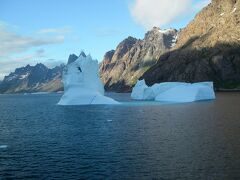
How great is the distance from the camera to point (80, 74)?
110 meters

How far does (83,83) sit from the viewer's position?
359ft

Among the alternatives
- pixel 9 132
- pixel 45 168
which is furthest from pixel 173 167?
pixel 9 132

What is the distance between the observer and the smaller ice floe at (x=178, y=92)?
128 m

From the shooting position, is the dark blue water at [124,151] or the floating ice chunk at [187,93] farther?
the floating ice chunk at [187,93]

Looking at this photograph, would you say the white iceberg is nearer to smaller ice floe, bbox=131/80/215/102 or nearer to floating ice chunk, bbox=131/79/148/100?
smaller ice floe, bbox=131/80/215/102

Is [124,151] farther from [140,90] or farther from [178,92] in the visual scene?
[140,90]

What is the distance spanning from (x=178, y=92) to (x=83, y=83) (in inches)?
1463

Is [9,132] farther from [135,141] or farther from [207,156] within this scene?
[207,156]

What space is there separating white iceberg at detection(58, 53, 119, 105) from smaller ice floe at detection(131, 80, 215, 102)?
27495mm

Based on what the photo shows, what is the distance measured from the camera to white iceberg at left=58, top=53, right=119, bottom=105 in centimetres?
11006

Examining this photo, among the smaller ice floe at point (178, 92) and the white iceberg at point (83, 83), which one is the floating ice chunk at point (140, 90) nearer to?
the smaller ice floe at point (178, 92)

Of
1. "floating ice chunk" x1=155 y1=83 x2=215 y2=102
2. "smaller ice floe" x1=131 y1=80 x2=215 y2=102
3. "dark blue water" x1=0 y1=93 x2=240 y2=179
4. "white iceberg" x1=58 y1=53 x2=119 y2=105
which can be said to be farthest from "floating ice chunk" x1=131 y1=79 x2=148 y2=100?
"dark blue water" x1=0 y1=93 x2=240 y2=179

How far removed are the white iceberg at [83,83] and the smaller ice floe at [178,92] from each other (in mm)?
27495

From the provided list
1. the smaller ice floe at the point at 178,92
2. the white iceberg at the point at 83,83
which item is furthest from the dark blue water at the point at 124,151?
the smaller ice floe at the point at 178,92
